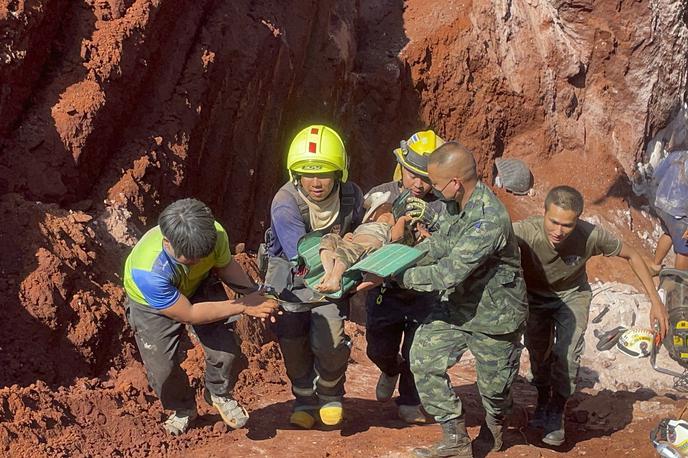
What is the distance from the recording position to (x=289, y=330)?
210 inches

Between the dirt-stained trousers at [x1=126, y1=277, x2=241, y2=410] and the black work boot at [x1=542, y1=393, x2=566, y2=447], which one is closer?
the dirt-stained trousers at [x1=126, y1=277, x2=241, y2=410]

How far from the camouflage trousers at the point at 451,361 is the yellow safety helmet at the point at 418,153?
3.18 feet

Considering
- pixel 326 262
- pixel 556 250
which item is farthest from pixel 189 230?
pixel 556 250

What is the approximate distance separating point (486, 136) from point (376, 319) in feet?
25.6

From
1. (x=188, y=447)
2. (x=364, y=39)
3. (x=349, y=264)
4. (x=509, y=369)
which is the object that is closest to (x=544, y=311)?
(x=509, y=369)

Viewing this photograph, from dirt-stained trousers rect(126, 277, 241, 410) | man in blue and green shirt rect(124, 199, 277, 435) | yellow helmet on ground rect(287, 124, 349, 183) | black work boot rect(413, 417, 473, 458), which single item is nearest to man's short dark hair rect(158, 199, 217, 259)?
man in blue and green shirt rect(124, 199, 277, 435)

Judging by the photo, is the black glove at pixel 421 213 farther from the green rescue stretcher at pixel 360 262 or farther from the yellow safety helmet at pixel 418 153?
the green rescue stretcher at pixel 360 262

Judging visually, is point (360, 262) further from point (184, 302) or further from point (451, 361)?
point (184, 302)

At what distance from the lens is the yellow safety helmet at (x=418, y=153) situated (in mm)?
5352

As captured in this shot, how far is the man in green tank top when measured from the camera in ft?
18.0

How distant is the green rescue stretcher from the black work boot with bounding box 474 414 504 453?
4.09 feet

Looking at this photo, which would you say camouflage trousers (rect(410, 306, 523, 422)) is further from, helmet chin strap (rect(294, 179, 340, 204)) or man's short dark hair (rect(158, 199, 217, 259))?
man's short dark hair (rect(158, 199, 217, 259))

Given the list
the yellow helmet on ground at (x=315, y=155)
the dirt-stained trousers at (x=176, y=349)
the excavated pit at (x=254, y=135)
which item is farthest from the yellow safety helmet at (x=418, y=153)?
the excavated pit at (x=254, y=135)

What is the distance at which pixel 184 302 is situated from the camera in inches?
187
